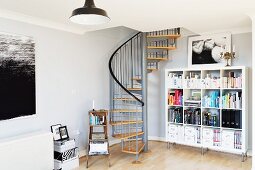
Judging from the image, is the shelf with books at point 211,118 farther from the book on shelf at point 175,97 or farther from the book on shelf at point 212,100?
the book on shelf at point 175,97

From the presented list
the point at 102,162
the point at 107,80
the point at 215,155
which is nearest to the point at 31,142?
the point at 102,162

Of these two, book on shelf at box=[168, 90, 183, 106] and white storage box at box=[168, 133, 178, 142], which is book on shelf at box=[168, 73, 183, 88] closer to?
book on shelf at box=[168, 90, 183, 106]

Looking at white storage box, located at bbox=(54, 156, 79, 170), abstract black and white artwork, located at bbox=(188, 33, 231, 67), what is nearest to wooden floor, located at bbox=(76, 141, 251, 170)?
white storage box, located at bbox=(54, 156, 79, 170)

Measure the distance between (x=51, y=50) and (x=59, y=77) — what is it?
0.49m

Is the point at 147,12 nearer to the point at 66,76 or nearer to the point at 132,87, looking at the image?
the point at 66,76

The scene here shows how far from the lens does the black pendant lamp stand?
71.0 inches

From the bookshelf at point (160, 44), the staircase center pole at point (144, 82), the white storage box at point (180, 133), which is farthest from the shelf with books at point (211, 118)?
the bookshelf at point (160, 44)

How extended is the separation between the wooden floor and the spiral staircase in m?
0.24

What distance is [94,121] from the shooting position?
4.47 m

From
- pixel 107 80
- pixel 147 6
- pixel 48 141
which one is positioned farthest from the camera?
pixel 107 80

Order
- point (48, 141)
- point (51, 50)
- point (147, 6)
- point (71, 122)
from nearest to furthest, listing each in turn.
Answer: point (147, 6) < point (48, 141) < point (51, 50) < point (71, 122)

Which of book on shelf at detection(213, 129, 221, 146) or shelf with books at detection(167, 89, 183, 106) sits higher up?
shelf with books at detection(167, 89, 183, 106)

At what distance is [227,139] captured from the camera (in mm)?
4625

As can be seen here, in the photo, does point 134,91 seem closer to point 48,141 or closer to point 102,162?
point 102,162
